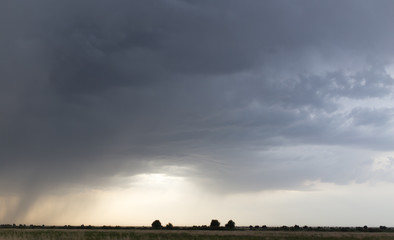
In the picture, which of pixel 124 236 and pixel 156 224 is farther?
pixel 156 224

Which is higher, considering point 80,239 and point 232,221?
point 232,221

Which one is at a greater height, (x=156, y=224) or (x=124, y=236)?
(x=156, y=224)

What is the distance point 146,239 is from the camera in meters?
45.5

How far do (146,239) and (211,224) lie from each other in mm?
86450

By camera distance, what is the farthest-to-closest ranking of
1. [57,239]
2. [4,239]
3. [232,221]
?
1. [232,221]
2. [57,239]
3. [4,239]

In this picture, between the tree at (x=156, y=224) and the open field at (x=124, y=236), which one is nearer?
the open field at (x=124, y=236)

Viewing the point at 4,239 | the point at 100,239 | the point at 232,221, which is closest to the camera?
the point at 4,239

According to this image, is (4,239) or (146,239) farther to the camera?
(146,239)

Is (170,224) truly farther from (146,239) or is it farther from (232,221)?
(146,239)

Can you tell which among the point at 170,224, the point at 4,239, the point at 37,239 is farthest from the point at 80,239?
the point at 170,224

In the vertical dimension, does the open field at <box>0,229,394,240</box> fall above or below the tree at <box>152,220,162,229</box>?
below

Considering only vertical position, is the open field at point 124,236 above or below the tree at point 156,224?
below

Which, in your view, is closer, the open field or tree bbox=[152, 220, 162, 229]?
the open field

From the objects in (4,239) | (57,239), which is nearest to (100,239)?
(57,239)
